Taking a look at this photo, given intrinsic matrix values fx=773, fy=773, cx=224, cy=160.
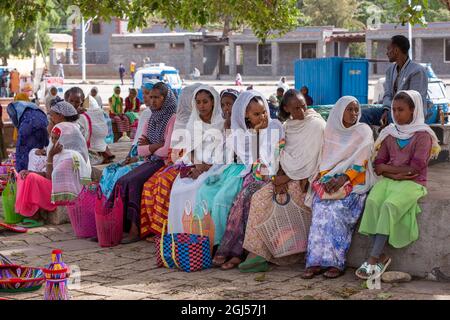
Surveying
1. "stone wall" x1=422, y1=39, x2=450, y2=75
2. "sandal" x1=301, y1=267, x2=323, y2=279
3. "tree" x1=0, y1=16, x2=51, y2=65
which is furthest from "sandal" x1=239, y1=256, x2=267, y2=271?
"tree" x1=0, y1=16, x2=51, y2=65

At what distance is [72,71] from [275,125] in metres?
49.5

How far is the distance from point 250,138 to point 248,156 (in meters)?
0.17

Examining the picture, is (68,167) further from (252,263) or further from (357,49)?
(357,49)

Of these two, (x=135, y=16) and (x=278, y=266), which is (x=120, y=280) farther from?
(x=135, y=16)

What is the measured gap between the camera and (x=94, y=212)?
7.74m

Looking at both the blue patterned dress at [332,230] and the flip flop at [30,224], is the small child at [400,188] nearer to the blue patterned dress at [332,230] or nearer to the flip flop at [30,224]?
the blue patterned dress at [332,230]

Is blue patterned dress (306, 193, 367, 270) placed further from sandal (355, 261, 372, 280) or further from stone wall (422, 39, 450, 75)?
stone wall (422, 39, 450, 75)

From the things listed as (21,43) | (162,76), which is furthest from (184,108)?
(21,43)

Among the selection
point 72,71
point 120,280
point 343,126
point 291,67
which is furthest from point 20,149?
point 72,71

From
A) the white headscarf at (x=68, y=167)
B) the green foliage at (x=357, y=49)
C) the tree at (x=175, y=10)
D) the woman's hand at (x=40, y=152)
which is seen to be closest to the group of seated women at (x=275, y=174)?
the white headscarf at (x=68, y=167)

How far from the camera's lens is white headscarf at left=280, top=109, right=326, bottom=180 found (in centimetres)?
637

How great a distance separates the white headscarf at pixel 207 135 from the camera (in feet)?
23.4

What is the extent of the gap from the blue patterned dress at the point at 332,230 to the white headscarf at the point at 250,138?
25.9 inches

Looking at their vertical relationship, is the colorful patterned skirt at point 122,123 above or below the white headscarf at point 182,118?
below
